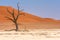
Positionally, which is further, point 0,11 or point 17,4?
point 0,11

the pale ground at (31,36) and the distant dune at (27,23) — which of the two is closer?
the pale ground at (31,36)

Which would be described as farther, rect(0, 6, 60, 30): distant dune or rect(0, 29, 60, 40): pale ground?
rect(0, 6, 60, 30): distant dune

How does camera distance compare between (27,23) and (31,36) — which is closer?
(31,36)

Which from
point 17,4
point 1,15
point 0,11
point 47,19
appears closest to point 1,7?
point 0,11

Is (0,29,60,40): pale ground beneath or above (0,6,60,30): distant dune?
above

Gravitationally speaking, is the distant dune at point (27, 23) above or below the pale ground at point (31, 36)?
below

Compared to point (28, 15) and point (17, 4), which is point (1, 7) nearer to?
point (28, 15)

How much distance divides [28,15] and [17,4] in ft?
144

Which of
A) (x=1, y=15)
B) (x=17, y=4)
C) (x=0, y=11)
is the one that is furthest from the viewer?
(x=0, y=11)

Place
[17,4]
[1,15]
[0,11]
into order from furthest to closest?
[0,11] → [1,15] → [17,4]

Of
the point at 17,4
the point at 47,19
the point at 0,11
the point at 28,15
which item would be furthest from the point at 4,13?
the point at 17,4

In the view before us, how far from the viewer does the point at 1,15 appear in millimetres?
69125

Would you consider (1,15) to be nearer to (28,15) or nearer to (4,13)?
(4,13)

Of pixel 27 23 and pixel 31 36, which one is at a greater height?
pixel 31 36
